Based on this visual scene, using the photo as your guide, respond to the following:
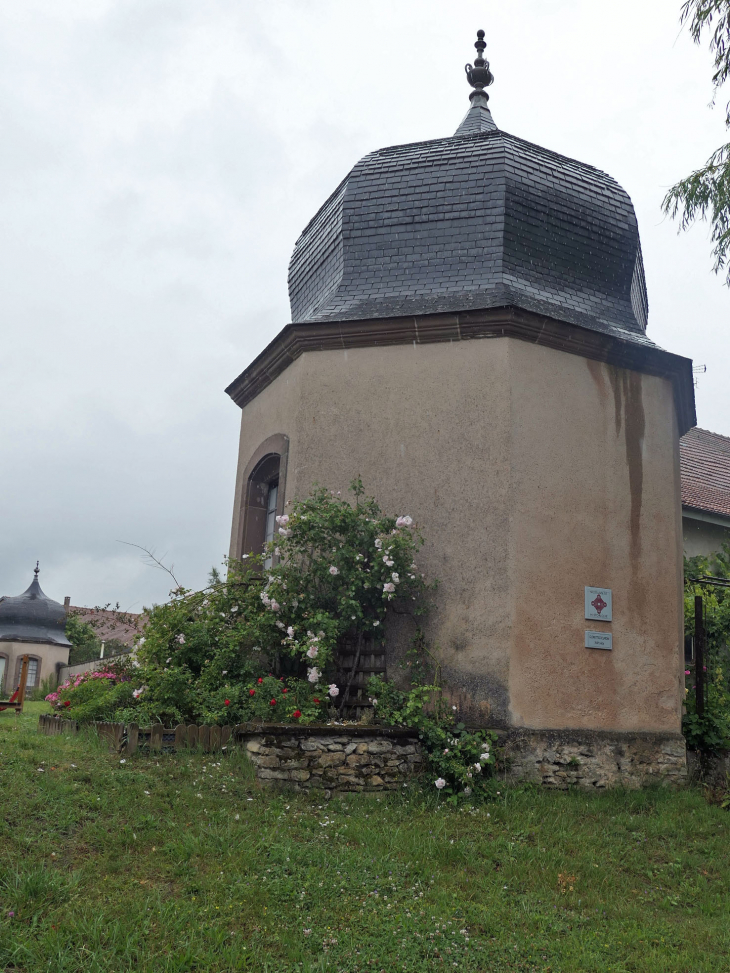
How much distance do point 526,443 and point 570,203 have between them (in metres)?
3.36

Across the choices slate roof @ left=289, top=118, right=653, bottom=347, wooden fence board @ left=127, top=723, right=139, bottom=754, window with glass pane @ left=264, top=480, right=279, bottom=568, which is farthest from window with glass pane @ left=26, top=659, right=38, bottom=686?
wooden fence board @ left=127, top=723, right=139, bottom=754

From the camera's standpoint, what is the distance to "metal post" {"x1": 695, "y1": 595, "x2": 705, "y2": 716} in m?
9.46

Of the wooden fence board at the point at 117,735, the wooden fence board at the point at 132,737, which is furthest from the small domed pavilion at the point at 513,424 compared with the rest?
the wooden fence board at the point at 117,735

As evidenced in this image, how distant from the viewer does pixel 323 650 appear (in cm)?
812

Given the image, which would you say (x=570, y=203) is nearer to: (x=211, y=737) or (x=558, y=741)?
(x=558, y=741)

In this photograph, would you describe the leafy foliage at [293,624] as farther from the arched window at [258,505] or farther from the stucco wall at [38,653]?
the stucco wall at [38,653]

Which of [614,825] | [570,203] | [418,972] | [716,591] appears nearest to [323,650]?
[614,825]

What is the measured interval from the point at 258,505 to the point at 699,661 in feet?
18.1

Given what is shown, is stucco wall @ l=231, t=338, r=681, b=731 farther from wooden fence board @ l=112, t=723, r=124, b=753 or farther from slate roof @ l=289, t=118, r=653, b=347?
wooden fence board @ l=112, t=723, r=124, b=753

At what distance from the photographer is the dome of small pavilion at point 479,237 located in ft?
32.1

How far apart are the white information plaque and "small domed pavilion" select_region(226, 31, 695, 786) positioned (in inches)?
0.6

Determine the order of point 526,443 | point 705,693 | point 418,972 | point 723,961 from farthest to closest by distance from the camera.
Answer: point 705,693
point 526,443
point 723,961
point 418,972

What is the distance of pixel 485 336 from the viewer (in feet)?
30.2

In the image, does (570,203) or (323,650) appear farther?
(570,203)
